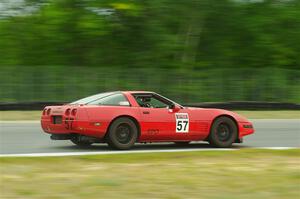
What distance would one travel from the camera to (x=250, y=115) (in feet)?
75.3

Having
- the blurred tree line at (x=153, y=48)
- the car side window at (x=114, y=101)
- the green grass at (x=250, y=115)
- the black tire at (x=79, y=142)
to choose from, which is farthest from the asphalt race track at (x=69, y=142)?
the blurred tree line at (x=153, y=48)

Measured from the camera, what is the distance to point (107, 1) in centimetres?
2855

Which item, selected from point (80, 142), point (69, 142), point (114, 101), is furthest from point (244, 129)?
point (69, 142)

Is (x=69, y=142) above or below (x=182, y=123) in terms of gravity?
below

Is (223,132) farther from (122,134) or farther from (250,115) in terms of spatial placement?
(250,115)

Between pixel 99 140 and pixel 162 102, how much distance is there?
158 centimetres

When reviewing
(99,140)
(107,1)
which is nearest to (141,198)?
(99,140)

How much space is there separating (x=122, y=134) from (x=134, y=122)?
0.33 m

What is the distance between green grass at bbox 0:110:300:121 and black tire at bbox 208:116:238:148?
1002cm

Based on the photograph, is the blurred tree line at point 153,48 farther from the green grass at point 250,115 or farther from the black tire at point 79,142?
the black tire at point 79,142

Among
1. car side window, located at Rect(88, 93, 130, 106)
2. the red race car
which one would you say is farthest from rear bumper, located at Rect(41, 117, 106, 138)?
car side window, located at Rect(88, 93, 130, 106)

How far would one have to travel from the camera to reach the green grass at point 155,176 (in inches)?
262

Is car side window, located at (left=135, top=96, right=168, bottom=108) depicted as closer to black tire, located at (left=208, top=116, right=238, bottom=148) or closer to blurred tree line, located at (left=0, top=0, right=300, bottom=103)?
black tire, located at (left=208, top=116, right=238, bottom=148)

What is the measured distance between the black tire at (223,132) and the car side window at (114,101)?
6.25 feet
